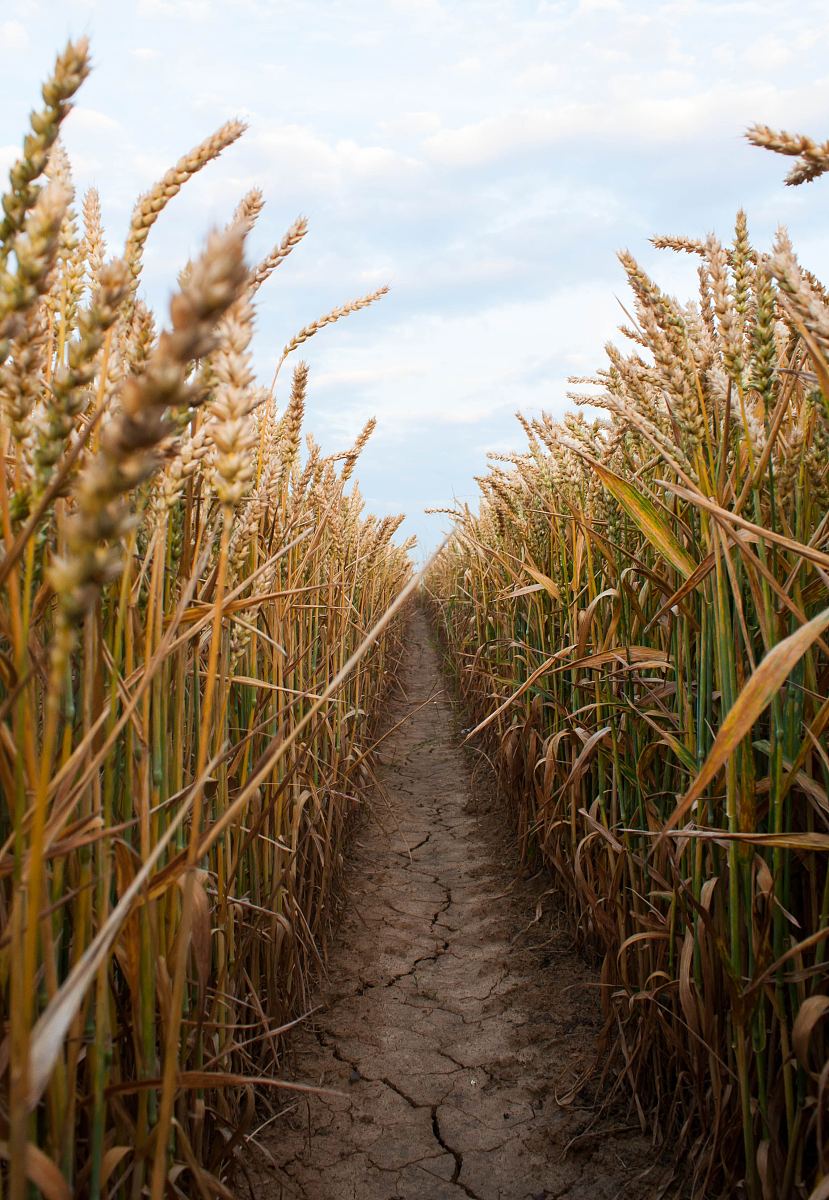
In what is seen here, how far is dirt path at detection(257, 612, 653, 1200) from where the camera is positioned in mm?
1580

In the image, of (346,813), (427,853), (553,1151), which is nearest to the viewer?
(553,1151)

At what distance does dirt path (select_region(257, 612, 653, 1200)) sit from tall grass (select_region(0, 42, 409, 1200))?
22 centimetres

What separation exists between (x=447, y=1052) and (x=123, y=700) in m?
1.46

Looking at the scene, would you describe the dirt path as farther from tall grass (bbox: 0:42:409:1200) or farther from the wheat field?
tall grass (bbox: 0:42:409:1200)

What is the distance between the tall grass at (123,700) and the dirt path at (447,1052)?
0.22 metres

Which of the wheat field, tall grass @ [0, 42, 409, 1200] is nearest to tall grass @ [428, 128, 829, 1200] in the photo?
the wheat field

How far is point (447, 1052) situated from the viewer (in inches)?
79.3

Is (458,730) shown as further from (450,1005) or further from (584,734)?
(584,734)

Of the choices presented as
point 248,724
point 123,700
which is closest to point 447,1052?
point 248,724

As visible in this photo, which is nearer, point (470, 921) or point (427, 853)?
point (470, 921)

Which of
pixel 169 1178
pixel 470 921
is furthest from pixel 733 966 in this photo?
pixel 470 921

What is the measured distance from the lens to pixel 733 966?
1.13m

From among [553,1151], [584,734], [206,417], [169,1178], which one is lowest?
[553,1151]

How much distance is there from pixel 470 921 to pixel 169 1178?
184 centimetres
